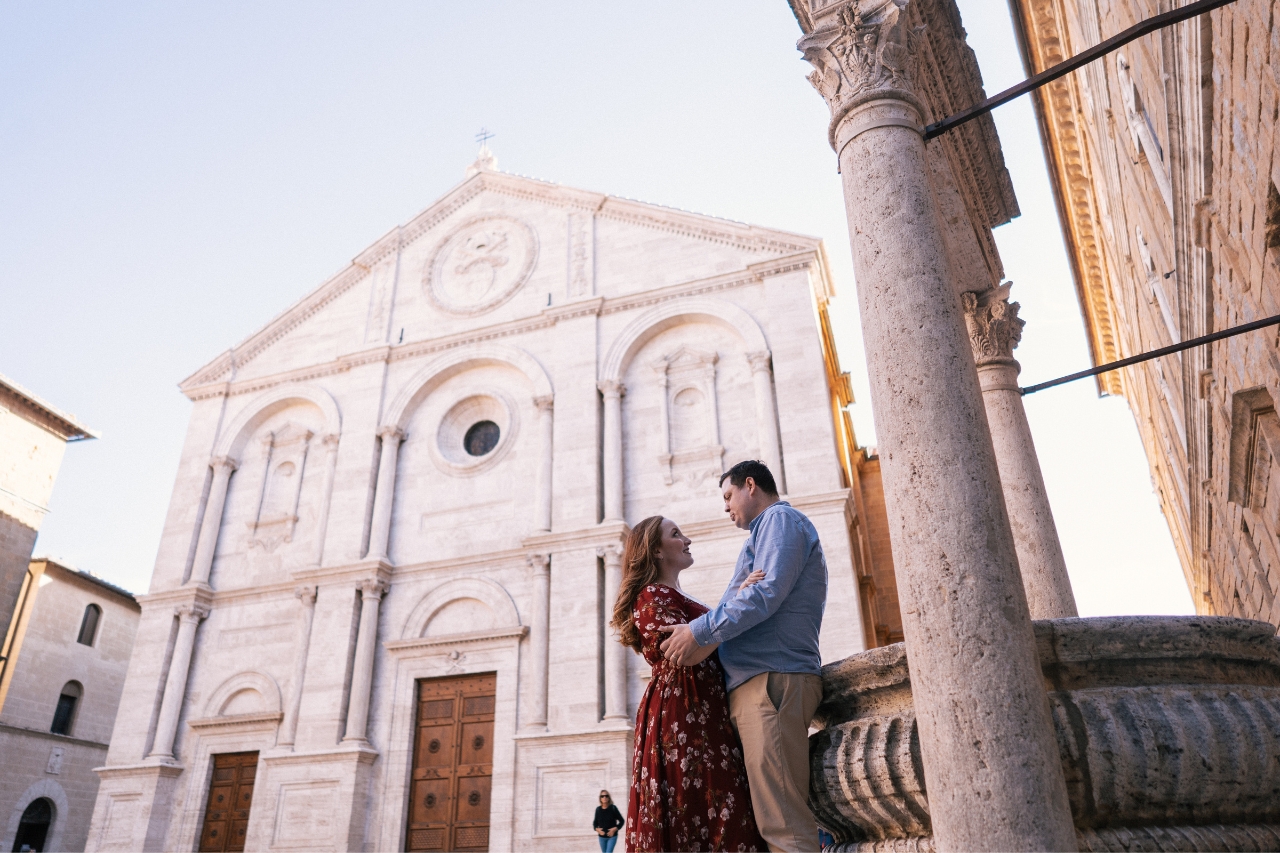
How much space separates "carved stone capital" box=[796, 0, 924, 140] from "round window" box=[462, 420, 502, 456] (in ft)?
44.5

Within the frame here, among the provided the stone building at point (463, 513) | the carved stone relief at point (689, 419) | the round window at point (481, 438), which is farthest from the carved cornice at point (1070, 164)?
the round window at point (481, 438)

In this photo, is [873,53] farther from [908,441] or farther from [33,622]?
[33,622]

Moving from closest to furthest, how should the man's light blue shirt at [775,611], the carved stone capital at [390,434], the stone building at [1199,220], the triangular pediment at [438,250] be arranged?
the man's light blue shirt at [775,611], the stone building at [1199,220], the carved stone capital at [390,434], the triangular pediment at [438,250]

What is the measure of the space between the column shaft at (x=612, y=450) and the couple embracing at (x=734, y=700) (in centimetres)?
1213

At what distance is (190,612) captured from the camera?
17.2 metres

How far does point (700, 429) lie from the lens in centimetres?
1596

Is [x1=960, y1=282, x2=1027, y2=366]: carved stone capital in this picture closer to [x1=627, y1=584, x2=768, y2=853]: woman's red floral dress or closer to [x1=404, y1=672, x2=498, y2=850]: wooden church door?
[x1=627, y1=584, x2=768, y2=853]: woman's red floral dress

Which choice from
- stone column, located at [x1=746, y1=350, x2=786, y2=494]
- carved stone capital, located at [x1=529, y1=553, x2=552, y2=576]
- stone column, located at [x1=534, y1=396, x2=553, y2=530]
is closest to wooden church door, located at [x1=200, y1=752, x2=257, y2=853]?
carved stone capital, located at [x1=529, y1=553, x2=552, y2=576]

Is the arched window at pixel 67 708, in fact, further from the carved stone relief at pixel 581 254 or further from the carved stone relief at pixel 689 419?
the carved stone relief at pixel 689 419

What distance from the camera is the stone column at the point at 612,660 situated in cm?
1375

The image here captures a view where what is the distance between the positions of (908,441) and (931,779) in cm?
118

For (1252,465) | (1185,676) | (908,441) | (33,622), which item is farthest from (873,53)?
(33,622)

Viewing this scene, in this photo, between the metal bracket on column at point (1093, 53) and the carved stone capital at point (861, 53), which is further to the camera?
the carved stone capital at point (861, 53)

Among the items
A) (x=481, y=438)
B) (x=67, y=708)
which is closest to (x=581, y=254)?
(x=481, y=438)
